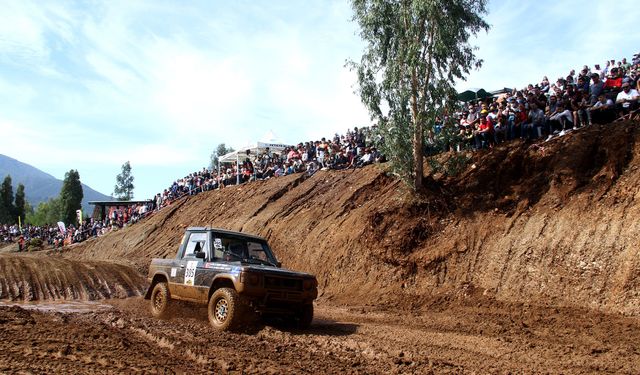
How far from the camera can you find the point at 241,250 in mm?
10656

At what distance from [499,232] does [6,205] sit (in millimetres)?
102972

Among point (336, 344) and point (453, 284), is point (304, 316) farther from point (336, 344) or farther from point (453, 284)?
point (453, 284)

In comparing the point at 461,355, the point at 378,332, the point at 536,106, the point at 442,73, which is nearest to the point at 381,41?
the point at 442,73

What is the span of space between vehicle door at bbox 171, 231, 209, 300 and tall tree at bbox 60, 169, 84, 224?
91232mm

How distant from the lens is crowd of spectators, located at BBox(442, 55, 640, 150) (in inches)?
585

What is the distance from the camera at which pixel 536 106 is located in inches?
639

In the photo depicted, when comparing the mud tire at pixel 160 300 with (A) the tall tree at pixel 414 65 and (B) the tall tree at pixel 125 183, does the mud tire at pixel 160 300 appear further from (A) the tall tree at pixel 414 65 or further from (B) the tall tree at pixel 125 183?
(B) the tall tree at pixel 125 183

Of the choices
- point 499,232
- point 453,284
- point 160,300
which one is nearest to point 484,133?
point 499,232

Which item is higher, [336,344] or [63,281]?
[63,281]

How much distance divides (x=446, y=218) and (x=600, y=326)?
6.11m

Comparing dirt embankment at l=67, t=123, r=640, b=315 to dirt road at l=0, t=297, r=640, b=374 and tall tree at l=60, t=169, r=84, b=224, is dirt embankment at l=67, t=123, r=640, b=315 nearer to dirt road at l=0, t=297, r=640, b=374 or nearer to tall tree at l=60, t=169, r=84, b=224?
dirt road at l=0, t=297, r=640, b=374

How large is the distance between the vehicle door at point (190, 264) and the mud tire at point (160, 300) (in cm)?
39

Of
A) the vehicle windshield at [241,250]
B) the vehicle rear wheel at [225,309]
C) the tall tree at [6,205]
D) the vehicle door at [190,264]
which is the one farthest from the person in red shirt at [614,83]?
the tall tree at [6,205]

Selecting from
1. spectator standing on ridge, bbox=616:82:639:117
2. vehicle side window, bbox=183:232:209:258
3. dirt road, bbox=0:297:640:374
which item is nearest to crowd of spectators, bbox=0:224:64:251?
vehicle side window, bbox=183:232:209:258
